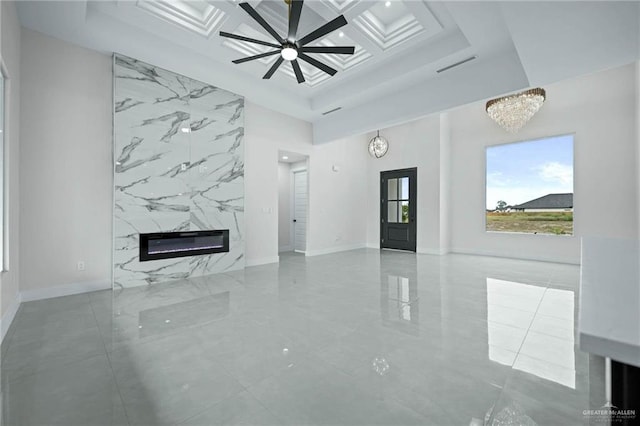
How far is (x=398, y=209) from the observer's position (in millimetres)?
8234

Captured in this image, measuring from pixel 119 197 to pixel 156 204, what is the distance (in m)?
0.49

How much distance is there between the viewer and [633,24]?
110 inches

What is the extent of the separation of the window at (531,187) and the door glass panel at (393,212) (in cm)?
226

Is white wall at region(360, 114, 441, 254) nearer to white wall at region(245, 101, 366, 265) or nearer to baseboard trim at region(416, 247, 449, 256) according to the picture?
baseboard trim at region(416, 247, 449, 256)

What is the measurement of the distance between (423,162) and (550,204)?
113 inches

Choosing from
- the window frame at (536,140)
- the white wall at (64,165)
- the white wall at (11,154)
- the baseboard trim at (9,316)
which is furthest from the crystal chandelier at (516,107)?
the baseboard trim at (9,316)

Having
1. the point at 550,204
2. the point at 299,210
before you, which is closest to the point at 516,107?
the point at 550,204

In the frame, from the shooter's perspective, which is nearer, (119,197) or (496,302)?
(496,302)

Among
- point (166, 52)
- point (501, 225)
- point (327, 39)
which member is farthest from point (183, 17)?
point (501, 225)

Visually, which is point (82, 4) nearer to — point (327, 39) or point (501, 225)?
point (327, 39)

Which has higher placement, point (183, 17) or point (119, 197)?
point (183, 17)

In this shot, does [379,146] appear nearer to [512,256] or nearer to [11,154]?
[512,256]

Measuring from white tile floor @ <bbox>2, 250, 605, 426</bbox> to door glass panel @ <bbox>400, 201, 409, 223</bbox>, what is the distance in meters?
4.19

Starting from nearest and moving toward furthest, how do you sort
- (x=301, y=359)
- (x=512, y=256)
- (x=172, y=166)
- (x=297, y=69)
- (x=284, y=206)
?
(x=301, y=359) < (x=297, y=69) < (x=172, y=166) < (x=512, y=256) < (x=284, y=206)
